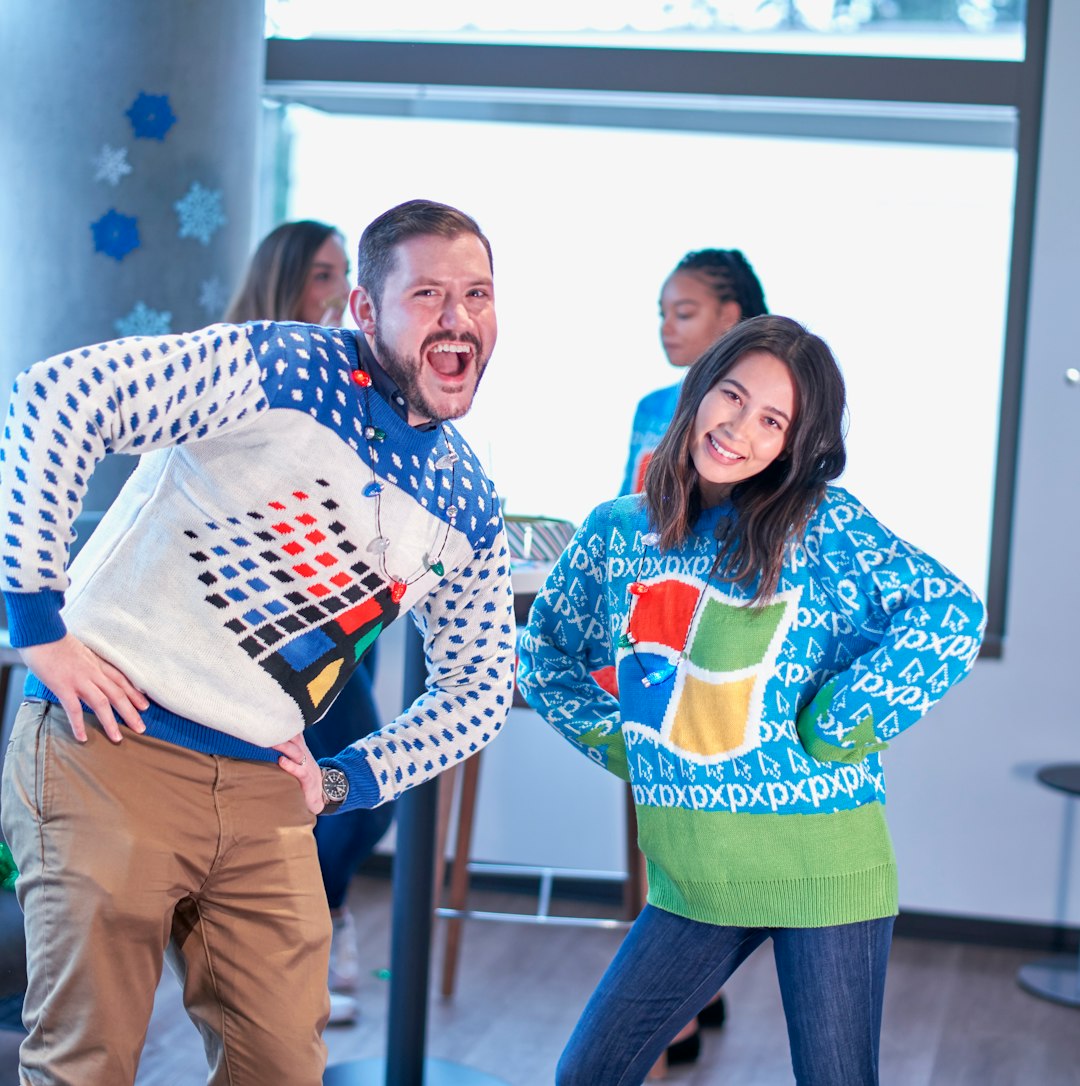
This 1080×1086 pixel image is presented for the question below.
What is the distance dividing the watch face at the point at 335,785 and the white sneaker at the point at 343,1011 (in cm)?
140

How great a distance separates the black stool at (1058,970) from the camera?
3.43 meters

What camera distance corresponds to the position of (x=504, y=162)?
13.6 feet

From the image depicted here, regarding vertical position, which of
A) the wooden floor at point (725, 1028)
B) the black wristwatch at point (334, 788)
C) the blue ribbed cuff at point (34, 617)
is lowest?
the wooden floor at point (725, 1028)

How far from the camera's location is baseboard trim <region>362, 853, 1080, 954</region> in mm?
3805

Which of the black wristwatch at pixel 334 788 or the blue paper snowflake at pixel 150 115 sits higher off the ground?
the blue paper snowflake at pixel 150 115

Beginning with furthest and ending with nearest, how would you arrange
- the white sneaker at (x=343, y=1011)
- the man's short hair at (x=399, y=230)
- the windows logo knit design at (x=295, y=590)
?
1. the white sneaker at (x=343, y=1011)
2. the man's short hair at (x=399, y=230)
3. the windows logo knit design at (x=295, y=590)

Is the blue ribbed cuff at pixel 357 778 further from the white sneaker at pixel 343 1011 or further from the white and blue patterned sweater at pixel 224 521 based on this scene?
the white sneaker at pixel 343 1011

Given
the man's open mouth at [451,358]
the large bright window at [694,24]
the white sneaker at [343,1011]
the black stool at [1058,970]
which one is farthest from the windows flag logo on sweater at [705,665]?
the large bright window at [694,24]

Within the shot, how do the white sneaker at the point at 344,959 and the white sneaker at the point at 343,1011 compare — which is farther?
the white sneaker at the point at 344,959

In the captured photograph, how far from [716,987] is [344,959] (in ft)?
4.79

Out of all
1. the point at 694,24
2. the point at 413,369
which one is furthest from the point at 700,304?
the point at 413,369

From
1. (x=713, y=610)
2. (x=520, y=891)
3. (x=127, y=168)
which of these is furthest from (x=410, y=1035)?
(x=127, y=168)

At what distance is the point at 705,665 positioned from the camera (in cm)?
185

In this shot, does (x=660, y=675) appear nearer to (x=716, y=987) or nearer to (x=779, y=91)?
(x=716, y=987)
